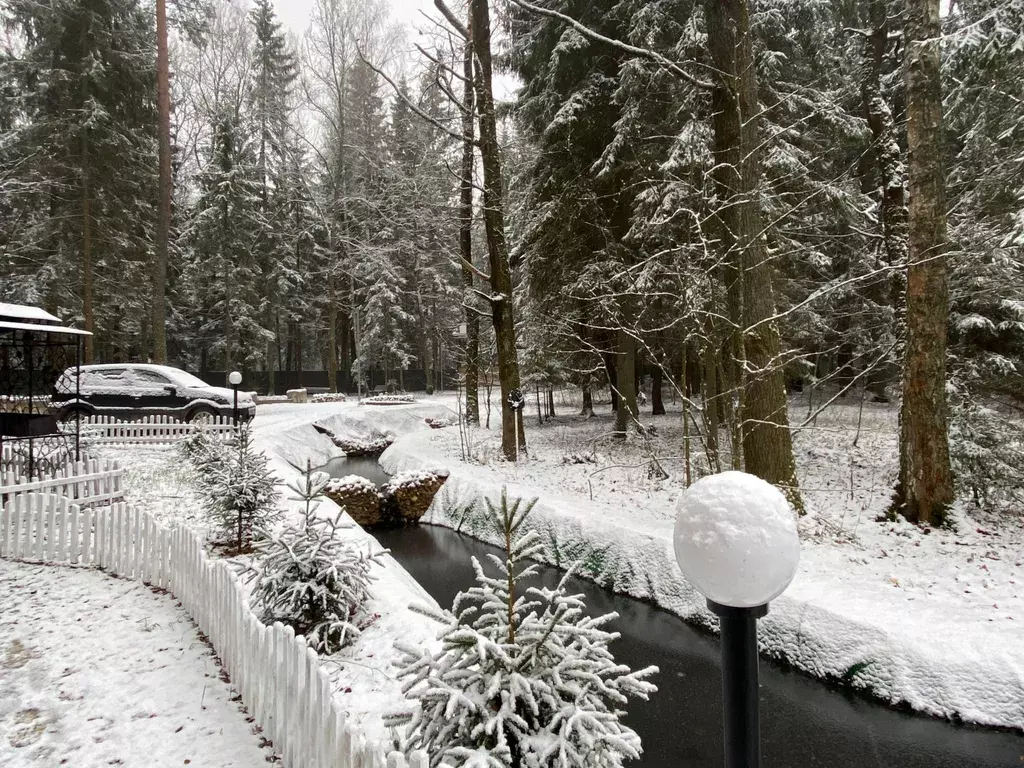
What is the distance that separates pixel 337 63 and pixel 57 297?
13.0 meters

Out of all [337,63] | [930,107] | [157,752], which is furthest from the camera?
[337,63]

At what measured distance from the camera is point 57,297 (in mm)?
18344

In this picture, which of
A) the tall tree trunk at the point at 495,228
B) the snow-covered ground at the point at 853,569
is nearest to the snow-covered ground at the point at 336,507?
the snow-covered ground at the point at 853,569

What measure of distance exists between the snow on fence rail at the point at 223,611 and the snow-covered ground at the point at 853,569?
4.15 metres

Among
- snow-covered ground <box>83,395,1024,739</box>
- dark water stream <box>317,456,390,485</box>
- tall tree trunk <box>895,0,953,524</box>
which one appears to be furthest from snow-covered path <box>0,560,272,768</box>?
dark water stream <box>317,456,390,485</box>

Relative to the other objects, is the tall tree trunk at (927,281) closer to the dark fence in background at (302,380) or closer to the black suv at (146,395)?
the black suv at (146,395)

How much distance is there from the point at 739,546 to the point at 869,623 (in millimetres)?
4440

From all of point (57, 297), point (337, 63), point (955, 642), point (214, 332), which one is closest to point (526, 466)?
point (955, 642)

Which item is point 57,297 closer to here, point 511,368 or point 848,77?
point 511,368

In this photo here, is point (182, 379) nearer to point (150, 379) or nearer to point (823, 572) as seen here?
point (150, 379)

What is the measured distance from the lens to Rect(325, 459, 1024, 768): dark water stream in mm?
3775

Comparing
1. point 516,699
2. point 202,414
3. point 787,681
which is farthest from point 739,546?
point 202,414

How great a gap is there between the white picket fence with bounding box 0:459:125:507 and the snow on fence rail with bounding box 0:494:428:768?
0.56 meters

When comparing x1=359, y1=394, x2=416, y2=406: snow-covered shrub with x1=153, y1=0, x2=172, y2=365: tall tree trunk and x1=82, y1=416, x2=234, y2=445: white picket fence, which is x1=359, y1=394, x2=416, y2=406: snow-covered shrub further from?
x1=82, y1=416, x2=234, y2=445: white picket fence
